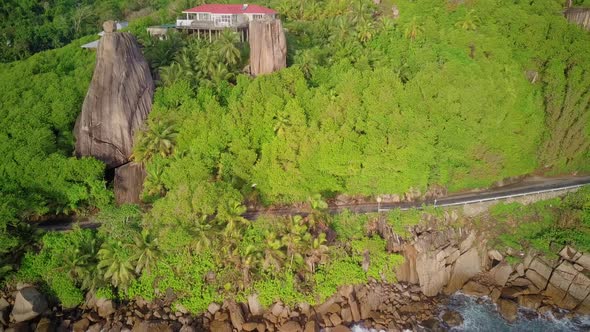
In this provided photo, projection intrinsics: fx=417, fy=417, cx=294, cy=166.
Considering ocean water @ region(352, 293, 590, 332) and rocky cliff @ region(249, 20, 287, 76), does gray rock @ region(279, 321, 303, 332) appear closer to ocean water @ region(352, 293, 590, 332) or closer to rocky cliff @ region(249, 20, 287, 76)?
ocean water @ region(352, 293, 590, 332)

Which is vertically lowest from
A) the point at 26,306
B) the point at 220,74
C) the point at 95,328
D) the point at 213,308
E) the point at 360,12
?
the point at 95,328

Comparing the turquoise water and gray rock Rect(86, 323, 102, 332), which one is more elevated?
gray rock Rect(86, 323, 102, 332)

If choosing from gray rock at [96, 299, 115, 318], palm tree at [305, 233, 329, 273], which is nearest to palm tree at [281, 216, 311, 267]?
palm tree at [305, 233, 329, 273]

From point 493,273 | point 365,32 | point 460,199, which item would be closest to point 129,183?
point 365,32

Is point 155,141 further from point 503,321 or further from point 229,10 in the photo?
point 503,321

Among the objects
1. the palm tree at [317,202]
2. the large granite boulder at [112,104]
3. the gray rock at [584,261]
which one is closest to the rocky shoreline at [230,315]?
the palm tree at [317,202]

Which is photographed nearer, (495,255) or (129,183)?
(495,255)

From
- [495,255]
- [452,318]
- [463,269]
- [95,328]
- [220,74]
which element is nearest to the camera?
[95,328]
